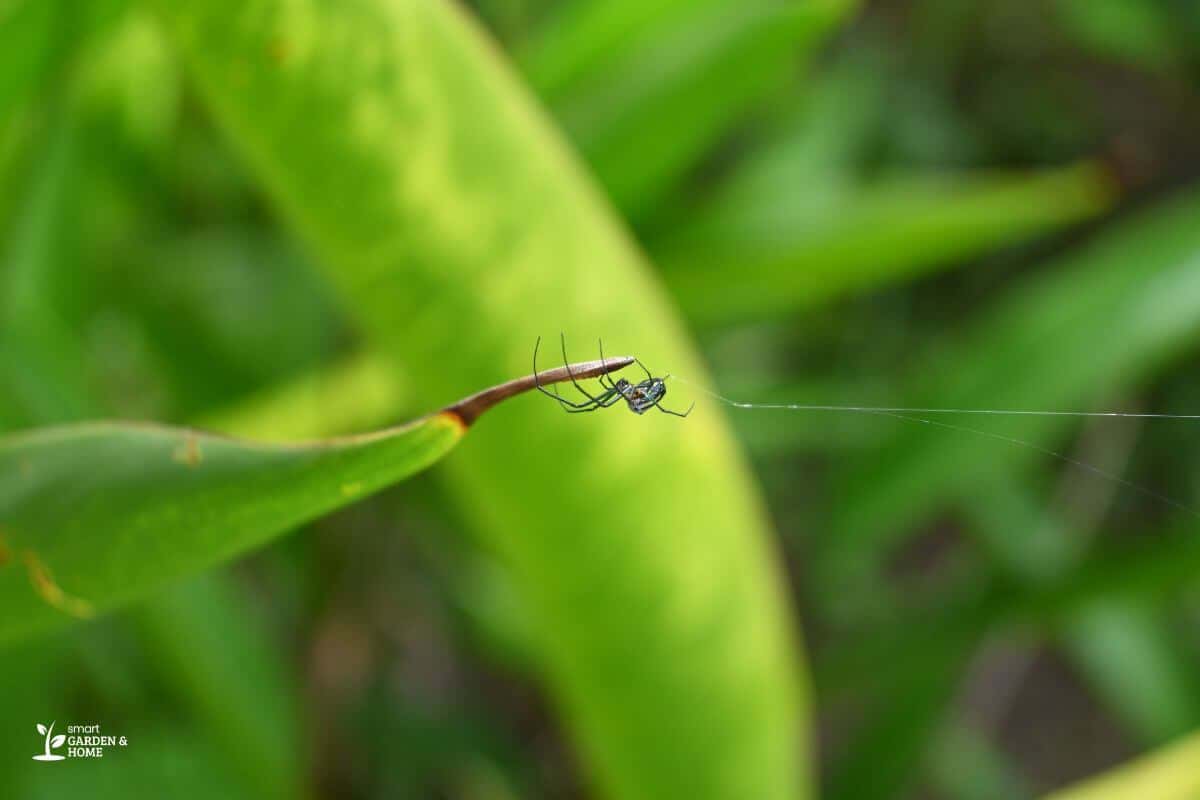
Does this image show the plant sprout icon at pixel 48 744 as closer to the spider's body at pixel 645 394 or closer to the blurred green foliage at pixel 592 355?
the blurred green foliage at pixel 592 355

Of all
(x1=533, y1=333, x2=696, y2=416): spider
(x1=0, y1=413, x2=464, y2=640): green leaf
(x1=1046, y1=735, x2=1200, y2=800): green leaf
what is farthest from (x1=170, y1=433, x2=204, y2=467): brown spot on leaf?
(x1=1046, y1=735, x2=1200, y2=800): green leaf

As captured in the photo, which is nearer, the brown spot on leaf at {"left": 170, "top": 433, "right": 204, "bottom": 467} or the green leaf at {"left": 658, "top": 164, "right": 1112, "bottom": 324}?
the brown spot on leaf at {"left": 170, "top": 433, "right": 204, "bottom": 467}

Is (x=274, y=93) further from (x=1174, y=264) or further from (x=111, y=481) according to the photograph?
(x=1174, y=264)

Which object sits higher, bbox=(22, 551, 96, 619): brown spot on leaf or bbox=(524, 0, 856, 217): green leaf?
bbox=(524, 0, 856, 217): green leaf

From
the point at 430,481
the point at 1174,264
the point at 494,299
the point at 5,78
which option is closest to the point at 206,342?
the point at 430,481

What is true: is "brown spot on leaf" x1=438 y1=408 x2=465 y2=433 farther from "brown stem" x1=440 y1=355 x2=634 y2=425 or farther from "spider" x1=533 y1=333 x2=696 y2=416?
"spider" x1=533 y1=333 x2=696 y2=416

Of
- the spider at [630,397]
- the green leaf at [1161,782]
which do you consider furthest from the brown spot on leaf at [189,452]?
the green leaf at [1161,782]

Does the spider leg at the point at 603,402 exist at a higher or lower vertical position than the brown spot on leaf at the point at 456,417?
higher

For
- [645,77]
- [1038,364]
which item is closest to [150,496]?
[645,77]
